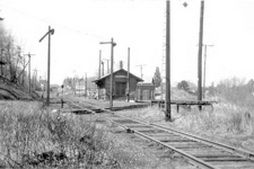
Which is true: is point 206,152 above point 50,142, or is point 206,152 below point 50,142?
below

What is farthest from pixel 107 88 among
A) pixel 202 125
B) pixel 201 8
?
pixel 202 125

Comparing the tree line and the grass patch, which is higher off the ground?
the tree line

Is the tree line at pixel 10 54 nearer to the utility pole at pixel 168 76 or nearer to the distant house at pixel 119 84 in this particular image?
the distant house at pixel 119 84

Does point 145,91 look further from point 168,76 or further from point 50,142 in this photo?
point 50,142

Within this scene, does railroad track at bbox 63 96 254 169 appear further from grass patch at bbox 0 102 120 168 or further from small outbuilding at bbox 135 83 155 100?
small outbuilding at bbox 135 83 155 100

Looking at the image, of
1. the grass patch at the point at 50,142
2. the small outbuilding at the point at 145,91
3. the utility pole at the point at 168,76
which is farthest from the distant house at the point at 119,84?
the grass patch at the point at 50,142

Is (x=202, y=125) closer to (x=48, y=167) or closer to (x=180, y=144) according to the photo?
(x=180, y=144)

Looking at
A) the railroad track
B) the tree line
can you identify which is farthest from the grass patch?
the tree line

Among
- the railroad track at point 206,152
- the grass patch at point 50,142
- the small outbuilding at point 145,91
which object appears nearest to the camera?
the grass patch at point 50,142

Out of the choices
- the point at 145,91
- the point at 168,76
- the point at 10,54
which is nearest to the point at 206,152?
the point at 168,76

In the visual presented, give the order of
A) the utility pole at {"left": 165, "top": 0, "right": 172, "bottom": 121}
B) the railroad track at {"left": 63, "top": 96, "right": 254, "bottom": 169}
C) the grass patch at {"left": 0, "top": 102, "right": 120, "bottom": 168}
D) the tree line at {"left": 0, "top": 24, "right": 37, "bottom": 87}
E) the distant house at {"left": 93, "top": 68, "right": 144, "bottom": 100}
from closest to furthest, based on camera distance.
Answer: the grass patch at {"left": 0, "top": 102, "right": 120, "bottom": 168} < the railroad track at {"left": 63, "top": 96, "right": 254, "bottom": 169} < the utility pole at {"left": 165, "top": 0, "right": 172, "bottom": 121} < the distant house at {"left": 93, "top": 68, "right": 144, "bottom": 100} < the tree line at {"left": 0, "top": 24, "right": 37, "bottom": 87}

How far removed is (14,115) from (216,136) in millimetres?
7806

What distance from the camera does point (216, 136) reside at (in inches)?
457

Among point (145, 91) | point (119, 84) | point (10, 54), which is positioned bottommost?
point (145, 91)
